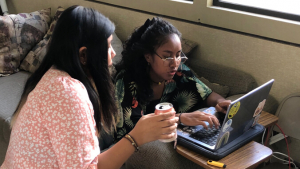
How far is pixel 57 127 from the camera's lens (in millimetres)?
847

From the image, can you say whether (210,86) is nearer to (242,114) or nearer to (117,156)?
(242,114)

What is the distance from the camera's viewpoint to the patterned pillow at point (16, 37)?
95.0 inches

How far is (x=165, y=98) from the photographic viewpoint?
1.59m

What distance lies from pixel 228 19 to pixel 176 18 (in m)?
0.40

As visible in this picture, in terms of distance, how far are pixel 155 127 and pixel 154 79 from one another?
2.21 ft

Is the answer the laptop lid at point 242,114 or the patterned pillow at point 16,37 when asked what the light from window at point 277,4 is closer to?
the laptop lid at point 242,114

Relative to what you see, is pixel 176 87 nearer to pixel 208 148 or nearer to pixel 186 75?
pixel 186 75

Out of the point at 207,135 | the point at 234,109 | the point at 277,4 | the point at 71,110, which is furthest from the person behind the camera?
the point at 277,4

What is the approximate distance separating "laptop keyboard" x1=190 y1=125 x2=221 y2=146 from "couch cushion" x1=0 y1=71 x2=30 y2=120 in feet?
4.36

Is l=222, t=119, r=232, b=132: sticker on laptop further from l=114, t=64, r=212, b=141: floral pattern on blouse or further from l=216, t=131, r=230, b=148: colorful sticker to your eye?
l=114, t=64, r=212, b=141: floral pattern on blouse

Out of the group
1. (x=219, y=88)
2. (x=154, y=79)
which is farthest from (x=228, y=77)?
(x=154, y=79)

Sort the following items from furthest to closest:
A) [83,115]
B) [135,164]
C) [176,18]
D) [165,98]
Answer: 1. [176,18]
2. [165,98]
3. [135,164]
4. [83,115]

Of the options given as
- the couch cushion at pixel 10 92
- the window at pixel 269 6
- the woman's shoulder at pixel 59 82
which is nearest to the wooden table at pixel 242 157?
the woman's shoulder at pixel 59 82

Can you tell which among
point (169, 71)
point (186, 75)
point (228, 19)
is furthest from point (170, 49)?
point (228, 19)
